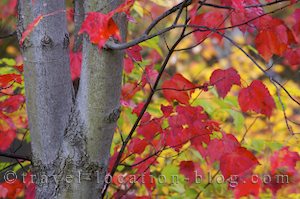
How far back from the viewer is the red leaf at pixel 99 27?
1.01m

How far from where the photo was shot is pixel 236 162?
55.8 inches

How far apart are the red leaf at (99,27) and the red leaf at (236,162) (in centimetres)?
62

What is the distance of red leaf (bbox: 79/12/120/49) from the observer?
1014 millimetres

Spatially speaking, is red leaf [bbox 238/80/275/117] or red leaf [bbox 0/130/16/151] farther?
red leaf [bbox 0/130/16/151]

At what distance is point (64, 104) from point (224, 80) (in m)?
0.58

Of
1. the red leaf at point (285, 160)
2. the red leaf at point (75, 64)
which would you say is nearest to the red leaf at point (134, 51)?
the red leaf at point (75, 64)

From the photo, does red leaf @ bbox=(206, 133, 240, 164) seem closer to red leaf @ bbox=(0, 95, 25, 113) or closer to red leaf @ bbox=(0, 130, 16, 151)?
red leaf @ bbox=(0, 95, 25, 113)

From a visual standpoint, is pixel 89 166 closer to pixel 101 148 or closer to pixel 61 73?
pixel 101 148

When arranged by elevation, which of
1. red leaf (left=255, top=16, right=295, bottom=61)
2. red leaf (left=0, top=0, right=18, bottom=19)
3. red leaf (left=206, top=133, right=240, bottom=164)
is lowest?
red leaf (left=206, top=133, right=240, bottom=164)

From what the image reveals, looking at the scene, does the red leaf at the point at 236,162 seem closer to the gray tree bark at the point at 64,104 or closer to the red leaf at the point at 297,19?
the gray tree bark at the point at 64,104

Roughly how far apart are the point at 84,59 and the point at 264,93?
2.08 feet

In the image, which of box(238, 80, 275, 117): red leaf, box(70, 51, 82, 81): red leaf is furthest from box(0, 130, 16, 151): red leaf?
box(238, 80, 275, 117): red leaf

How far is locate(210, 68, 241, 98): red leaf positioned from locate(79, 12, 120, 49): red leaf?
57cm

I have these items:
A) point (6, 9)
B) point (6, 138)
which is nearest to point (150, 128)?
point (6, 138)
